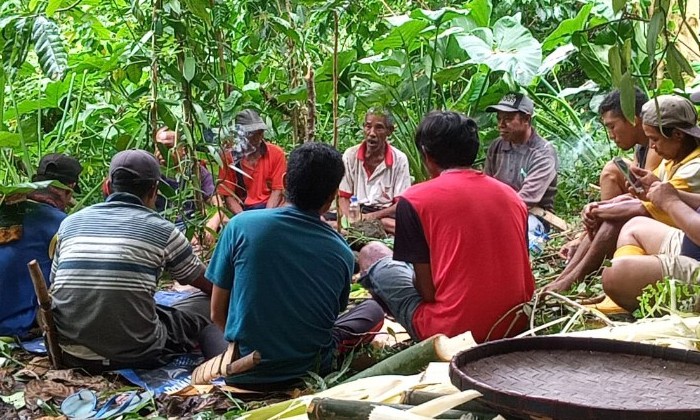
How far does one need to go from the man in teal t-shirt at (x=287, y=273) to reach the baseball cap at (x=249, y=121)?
103 inches

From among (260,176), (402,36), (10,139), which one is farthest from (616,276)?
(10,139)

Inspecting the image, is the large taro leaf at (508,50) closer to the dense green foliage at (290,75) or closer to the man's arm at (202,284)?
the dense green foliage at (290,75)

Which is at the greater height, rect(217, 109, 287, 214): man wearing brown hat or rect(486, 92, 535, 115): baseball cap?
rect(486, 92, 535, 115): baseball cap

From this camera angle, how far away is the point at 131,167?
11.8 ft

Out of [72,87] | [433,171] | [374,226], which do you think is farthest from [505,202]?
[72,87]

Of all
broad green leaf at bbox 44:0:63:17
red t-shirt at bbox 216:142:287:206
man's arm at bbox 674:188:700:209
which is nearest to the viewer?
man's arm at bbox 674:188:700:209

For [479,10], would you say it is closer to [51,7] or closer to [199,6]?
[199,6]

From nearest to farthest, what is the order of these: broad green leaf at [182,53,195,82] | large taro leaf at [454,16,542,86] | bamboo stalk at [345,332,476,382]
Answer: bamboo stalk at [345,332,476,382] < broad green leaf at [182,53,195,82] < large taro leaf at [454,16,542,86]

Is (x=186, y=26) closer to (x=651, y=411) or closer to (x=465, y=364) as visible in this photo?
(x=465, y=364)

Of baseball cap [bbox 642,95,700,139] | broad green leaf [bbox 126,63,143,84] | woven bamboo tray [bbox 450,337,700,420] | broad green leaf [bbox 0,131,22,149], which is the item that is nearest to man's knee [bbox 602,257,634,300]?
baseball cap [bbox 642,95,700,139]

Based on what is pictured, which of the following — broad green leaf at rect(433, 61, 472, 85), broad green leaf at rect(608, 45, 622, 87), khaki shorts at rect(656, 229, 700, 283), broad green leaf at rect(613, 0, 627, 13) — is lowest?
khaki shorts at rect(656, 229, 700, 283)

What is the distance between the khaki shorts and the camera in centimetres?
332

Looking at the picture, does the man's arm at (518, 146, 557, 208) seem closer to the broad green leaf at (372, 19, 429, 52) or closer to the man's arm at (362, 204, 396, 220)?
the man's arm at (362, 204, 396, 220)

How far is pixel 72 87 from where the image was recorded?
6.10 m
